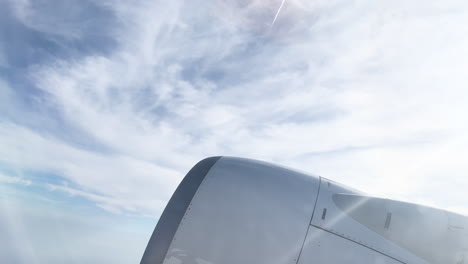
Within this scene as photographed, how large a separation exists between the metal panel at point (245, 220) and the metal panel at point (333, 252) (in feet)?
0.55

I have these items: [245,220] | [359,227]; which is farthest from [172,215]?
[359,227]

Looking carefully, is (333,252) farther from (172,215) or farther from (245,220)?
(172,215)

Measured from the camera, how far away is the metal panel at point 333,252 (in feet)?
16.3

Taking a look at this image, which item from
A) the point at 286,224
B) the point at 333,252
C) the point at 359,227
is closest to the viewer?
the point at 333,252

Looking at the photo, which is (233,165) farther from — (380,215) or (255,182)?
(380,215)

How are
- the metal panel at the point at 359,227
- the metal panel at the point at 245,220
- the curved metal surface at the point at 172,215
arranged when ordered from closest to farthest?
the metal panel at the point at 245,220 → the curved metal surface at the point at 172,215 → the metal panel at the point at 359,227

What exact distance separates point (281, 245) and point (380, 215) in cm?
242

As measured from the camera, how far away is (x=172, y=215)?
Answer: 17.9ft

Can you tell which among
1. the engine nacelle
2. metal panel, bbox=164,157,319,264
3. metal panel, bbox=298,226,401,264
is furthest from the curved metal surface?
metal panel, bbox=298,226,401,264

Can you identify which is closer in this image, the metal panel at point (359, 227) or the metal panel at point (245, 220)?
the metal panel at point (245, 220)

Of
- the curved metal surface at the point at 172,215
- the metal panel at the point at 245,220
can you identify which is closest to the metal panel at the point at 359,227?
the metal panel at the point at 245,220

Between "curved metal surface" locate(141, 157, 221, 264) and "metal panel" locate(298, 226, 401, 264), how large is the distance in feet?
7.81

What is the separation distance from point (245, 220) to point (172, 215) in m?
1.44

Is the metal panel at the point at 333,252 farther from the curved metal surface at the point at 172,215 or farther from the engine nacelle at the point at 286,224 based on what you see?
the curved metal surface at the point at 172,215
